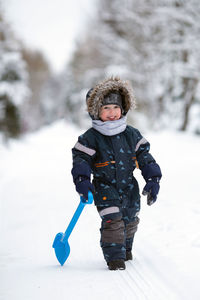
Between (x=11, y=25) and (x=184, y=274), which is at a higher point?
(x=11, y=25)

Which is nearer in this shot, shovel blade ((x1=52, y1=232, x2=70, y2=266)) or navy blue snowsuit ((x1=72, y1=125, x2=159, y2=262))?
navy blue snowsuit ((x1=72, y1=125, x2=159, y2=262))

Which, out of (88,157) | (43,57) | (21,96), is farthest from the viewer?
(43,57)

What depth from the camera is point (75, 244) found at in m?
3.49

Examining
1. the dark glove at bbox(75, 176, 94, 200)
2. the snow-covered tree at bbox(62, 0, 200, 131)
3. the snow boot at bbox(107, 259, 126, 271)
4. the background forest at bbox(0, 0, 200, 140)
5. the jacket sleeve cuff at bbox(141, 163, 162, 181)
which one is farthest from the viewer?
the snow-covered tree at bbox(62, 0, 200, 131)

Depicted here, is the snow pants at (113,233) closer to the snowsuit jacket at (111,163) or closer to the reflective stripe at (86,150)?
the snowsuit jacket at (111,163)

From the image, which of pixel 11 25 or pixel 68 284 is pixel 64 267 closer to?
pixel 68 284

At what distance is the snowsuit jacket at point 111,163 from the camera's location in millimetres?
2769

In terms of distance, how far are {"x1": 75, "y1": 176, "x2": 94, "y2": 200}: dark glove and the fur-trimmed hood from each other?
0.56 metres

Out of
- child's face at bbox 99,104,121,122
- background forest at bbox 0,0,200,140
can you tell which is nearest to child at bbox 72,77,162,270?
child's face at bbox 99,104,121,122

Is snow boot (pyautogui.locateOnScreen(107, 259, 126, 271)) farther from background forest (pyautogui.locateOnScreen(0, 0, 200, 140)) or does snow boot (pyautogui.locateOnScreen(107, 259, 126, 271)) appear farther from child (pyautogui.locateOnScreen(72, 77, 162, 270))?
background forest (pyautogui.locateOnScreen(0, 0, 200, 140))

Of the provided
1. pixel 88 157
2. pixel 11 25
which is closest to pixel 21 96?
pixel 11 25

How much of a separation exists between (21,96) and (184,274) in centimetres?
1536

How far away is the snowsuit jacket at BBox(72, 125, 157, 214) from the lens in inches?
109

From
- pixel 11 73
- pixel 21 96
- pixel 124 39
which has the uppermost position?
pixel 124 39
